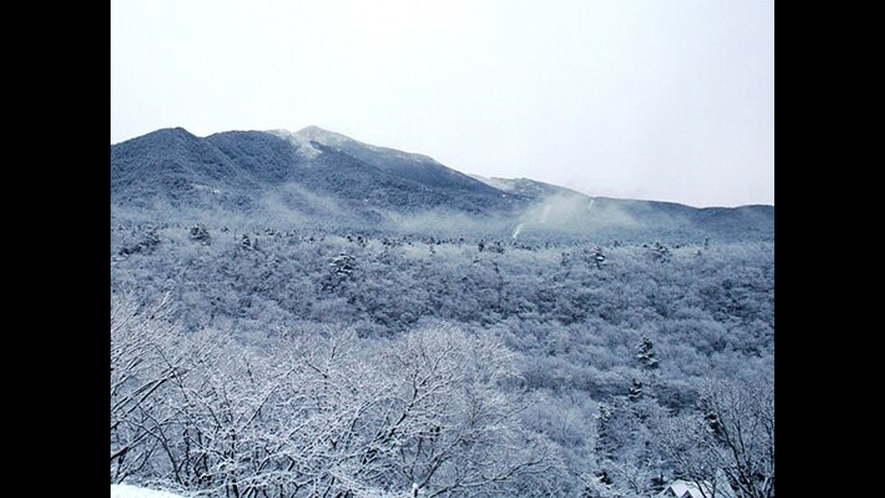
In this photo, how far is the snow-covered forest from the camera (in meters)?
5.86

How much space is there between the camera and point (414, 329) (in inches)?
332

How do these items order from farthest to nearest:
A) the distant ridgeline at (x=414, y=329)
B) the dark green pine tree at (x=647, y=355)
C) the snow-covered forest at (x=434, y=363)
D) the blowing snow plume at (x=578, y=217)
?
the blowing snow plume at (x=578, y=217) < the dark green pine tree at (x=647, y=355) < the distant ridgeline at (x=414, y=329) < the snow-covered forest at (x=434, y=363)

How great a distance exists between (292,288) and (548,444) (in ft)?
14.5

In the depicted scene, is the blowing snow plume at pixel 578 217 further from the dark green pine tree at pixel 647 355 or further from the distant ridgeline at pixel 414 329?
the dark green pine tree at pixel 647 355

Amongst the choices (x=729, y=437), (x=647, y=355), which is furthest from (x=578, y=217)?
(x=729, y=437)

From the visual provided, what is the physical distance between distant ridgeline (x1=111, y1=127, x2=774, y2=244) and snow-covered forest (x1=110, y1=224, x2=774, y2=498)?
0.99 ft

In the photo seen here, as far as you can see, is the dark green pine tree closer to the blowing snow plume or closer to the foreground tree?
the foreground tree

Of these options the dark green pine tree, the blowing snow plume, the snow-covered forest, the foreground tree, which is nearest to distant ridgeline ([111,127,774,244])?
the blowing snow plume

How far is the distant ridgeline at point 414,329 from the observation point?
6059mm

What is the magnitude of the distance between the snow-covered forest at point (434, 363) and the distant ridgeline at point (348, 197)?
0.30 metres

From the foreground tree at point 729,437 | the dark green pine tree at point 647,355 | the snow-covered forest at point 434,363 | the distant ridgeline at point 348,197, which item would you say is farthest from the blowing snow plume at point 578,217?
the foreground tree at point 729,437

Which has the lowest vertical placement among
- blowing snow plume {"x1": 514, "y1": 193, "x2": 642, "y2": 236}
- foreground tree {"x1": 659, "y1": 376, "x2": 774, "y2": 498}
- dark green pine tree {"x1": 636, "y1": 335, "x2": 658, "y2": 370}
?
foreground tree {"x1": 659, "y1": 376, "x2": 774, "y2": 498}

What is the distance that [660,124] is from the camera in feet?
29.2
